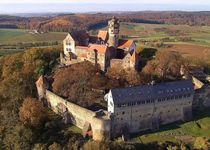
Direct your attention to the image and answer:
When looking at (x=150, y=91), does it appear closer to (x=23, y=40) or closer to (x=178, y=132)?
(x=178, y=132)

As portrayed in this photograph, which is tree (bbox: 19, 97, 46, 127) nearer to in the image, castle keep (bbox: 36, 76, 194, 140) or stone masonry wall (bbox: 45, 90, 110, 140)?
stone masonry wall (bbox: 45, 90, 110, 140)

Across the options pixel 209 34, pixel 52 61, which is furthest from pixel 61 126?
pixel 209 34

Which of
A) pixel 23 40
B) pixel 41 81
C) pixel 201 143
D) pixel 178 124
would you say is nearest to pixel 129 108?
pixel 178 124

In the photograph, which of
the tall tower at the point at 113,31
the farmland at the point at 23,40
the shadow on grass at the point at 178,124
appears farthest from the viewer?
the farmland at the point at 23,40

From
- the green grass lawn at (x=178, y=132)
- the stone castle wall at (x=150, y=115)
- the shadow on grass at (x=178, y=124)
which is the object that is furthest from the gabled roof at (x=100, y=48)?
the green grass lawn at (x=178, y=132)

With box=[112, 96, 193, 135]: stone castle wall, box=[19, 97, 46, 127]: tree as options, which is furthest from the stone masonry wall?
box=[19, 97, 46, 127]: tree

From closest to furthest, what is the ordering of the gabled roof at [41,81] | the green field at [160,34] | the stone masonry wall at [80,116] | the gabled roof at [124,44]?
the stone masonry wall at [80,116] < the gabled roof at [41,81] < the gabled roof at [124,44] < the green field at [160,34]

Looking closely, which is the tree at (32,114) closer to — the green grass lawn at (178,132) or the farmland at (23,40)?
the green grass lawn at (178,132)
